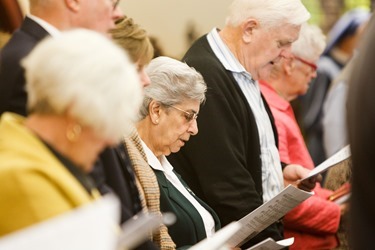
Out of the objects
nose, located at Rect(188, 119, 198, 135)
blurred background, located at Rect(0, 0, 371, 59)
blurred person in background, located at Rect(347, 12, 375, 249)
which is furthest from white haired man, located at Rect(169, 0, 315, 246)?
blurred background, located at Rect(0, 0, 371, 59)

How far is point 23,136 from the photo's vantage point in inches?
107

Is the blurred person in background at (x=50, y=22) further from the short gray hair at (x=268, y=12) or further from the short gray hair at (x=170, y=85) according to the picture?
the short gray hair at (x=268, y=12)

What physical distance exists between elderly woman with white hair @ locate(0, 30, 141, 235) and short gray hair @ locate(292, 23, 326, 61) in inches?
149

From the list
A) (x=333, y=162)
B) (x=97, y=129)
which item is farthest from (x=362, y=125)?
(x=333, y=162)

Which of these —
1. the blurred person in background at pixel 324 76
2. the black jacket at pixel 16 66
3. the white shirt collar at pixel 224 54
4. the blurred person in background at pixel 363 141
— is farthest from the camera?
the blurred person in background at pixel 324 76

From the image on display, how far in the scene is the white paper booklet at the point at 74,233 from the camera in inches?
93.1

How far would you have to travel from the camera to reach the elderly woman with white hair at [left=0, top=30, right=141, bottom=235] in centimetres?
261

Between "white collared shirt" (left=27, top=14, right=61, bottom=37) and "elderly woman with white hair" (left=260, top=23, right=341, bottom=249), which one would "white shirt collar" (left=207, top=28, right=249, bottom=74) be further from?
"white collared shirt" (left=27, top=14, right=61, bottom=37)

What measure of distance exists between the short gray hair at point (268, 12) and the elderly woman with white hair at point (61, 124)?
8.32 feet

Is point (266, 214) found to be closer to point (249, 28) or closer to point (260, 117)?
point (260, 117)

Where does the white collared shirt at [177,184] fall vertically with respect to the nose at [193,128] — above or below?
below

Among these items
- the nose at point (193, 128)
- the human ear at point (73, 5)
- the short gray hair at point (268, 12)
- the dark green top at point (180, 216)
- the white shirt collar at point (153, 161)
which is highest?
the human ear at point (73, 5)

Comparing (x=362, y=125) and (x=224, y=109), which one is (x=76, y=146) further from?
(x=224, y=109)

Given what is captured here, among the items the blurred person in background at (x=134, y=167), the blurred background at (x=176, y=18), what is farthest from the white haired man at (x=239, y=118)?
the blurred background at (x=176, y=18)
